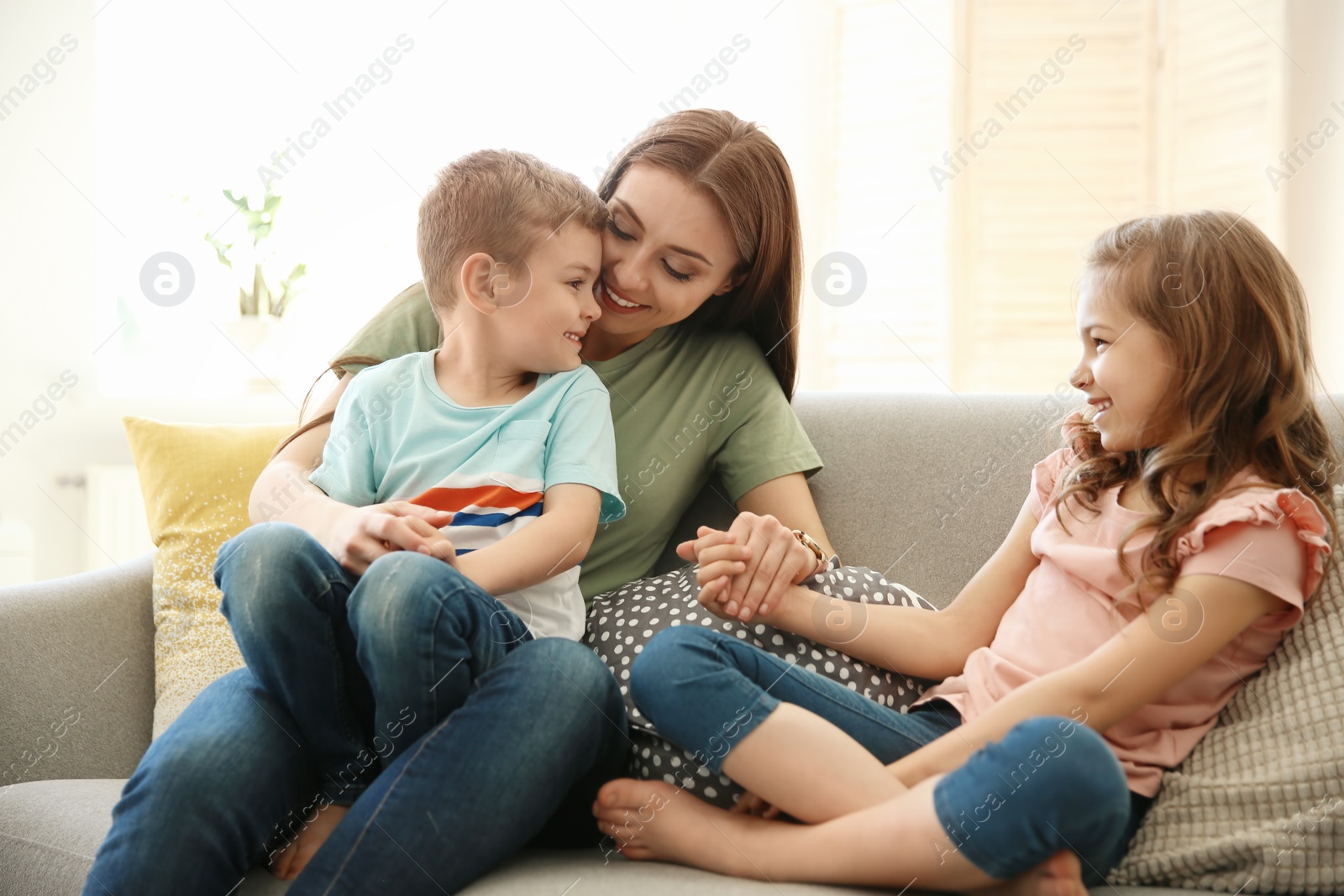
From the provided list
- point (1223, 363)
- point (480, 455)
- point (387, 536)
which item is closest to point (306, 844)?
point (387, 536)

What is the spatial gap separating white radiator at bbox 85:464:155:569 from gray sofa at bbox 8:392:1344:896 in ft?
4.29

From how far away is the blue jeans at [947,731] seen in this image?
72cm

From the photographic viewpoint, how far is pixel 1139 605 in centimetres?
93

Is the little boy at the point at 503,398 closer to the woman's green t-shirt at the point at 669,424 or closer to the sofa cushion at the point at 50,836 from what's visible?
the woman's green t-shirt at the point at 669,424

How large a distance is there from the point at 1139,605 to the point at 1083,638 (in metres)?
0.06

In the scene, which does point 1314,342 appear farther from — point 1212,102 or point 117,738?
point 117,738

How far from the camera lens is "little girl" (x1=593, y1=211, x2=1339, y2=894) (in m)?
0.79

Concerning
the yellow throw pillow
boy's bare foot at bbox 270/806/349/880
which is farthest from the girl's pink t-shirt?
the yellow throw pillow

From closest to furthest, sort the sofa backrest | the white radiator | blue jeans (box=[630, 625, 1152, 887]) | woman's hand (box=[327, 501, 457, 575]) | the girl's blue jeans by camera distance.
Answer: blue jeans (box=[630, 625, 1152, 887])
the girl's blue jeans
woman's hand (box=[327, 501, 457, 575])
the sofa backrest
the white radiator

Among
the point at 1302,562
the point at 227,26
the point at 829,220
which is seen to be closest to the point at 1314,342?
the point at 829,220

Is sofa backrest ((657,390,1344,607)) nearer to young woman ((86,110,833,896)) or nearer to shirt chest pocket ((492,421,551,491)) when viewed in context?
young woman ((86,110,833,896))

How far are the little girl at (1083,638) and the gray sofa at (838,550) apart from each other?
181 millimetres

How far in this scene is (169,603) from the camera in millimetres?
1322

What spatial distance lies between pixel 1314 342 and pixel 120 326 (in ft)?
10.3
